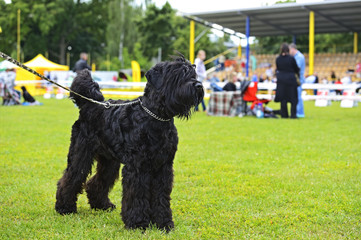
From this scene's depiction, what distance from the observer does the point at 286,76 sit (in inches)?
610

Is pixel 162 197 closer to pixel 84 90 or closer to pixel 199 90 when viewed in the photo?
pixel 199 90

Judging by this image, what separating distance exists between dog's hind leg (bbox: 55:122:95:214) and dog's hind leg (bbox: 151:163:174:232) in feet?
3.10

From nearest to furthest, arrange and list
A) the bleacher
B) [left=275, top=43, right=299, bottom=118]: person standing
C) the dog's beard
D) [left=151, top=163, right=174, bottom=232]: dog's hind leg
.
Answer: the dog's beard < [left=151, top=163, right=174, bottom=232]: dog's hind leg < [left=275, top=43, right=299, bottom=118]: person standing < the bleacher

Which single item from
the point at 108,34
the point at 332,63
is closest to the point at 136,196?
the point at 332,63

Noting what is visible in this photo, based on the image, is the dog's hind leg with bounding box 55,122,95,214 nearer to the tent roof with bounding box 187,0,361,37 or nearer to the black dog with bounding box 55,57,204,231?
the black dog with bounding box 55,57,204,231

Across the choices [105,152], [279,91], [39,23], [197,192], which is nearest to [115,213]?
[105,152]

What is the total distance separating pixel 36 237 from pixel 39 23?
60344 millimetres

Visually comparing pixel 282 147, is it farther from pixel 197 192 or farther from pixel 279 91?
pixel 279 91

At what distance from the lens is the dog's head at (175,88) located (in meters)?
3.92

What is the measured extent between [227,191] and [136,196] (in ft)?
6.49

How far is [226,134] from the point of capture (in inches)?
452

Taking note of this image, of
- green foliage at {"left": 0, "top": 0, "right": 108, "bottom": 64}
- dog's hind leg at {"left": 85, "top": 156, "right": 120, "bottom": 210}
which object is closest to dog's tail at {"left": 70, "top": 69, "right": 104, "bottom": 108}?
dog's hind leg at {"left": 85, "top": 156, "right": 120, "bottom": 210}

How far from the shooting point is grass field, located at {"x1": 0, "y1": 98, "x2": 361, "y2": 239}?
425 cm

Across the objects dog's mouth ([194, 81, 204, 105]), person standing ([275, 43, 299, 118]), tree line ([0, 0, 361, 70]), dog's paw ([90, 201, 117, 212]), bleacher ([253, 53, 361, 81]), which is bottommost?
dog's paw ([90, 201, 117, 212])
